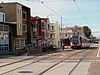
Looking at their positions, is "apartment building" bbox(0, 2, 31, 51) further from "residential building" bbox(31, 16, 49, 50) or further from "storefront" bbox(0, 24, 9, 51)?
"residential building" bbox(31, 16, 49, 50)

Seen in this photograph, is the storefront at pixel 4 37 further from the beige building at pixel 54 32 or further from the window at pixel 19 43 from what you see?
the beige building at pixel 54 32

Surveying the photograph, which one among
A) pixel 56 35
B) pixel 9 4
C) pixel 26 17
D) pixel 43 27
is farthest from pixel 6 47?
pixel 56 35

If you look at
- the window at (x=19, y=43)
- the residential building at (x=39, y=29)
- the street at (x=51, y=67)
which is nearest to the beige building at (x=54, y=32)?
the residential building at (x=39, y=29)

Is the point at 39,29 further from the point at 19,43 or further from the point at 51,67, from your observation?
the point at 51,67

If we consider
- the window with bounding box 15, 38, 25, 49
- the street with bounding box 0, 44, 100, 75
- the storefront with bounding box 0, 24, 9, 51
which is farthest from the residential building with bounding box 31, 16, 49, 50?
the street with bounding box 0, 44, 100, 75

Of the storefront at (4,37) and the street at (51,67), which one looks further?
the storefront at (4,37)

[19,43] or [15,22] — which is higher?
[15,22]

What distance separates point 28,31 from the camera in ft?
228

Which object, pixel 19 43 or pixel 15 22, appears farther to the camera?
pixel 19 43

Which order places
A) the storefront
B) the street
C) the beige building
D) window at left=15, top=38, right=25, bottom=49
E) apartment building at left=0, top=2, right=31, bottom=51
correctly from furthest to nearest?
the beige building
window at left=15, top=38, right=25, bottom=49
apartment building at left=0, top=2, right=31, bottom=51
the storefront
the street

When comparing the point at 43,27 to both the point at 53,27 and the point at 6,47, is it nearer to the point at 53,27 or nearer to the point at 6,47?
the point at 53,27

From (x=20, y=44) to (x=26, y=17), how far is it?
25.8ft

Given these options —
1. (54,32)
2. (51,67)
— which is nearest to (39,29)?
(54,32)

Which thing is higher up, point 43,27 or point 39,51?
point 43,27
